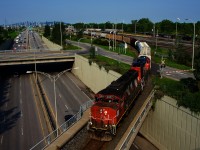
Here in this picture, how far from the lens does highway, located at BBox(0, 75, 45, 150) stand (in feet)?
143

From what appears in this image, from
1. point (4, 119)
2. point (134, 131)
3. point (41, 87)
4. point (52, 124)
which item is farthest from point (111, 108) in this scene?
point (41, 87)

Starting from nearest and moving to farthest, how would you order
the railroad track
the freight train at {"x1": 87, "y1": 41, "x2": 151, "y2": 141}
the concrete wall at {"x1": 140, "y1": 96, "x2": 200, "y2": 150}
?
the railroad track → the freight train at {"x1": 87, "y1": 41, "x2": 151, "y2": 141} → the concrete wall at {"x1": 140, "y1": 96, "x2": 200, "y2": 150}

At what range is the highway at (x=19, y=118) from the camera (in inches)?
1718

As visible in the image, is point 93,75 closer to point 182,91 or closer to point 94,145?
point 182,91

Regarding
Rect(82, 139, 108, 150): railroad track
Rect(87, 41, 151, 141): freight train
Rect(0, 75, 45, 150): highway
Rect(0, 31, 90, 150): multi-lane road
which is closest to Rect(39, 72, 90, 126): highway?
Rect(0, 31, 90, 150): multi-lane road

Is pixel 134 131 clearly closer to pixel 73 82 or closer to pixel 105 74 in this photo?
pixel 105 74

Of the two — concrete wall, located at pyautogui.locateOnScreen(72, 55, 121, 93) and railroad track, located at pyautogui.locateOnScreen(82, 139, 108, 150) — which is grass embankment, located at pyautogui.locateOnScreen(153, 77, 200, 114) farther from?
concrete wall, located at pyautogui.locateOnScreen(72, 55, 121, 93)

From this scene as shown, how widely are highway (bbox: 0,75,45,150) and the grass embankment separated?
19447mm

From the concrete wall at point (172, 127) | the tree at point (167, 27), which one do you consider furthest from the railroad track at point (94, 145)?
the tree at point (167, 27)

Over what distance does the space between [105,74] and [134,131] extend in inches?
1373

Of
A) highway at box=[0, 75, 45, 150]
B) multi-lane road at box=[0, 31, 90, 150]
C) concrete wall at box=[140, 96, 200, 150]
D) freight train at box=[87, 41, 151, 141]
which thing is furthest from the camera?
multi-lane road at box=[0, 31, 90, 150]

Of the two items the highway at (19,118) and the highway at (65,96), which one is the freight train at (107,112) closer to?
the highway at (19,118)

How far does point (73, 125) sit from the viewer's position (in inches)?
1200

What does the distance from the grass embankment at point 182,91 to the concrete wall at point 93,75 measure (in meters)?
13.3
